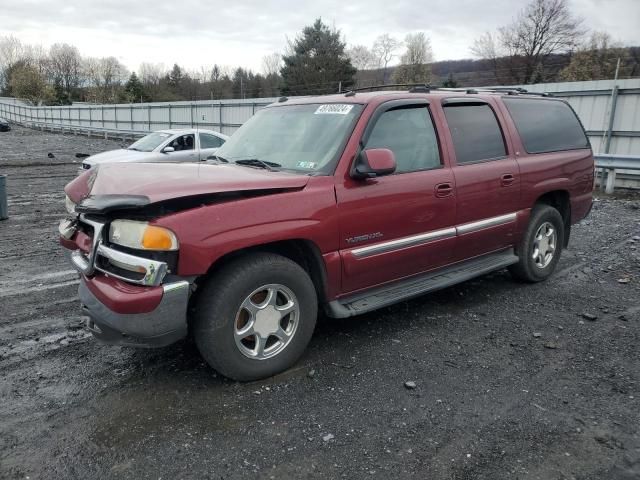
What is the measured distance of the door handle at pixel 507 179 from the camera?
4777 millimetres

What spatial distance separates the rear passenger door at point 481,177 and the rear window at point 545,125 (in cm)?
36

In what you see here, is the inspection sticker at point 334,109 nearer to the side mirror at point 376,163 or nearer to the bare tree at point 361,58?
the side mirror at point 376,163

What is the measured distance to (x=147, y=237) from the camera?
288 cm

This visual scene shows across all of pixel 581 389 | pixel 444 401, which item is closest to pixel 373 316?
pixel 444 401

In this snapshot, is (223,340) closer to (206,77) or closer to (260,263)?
(260,263)

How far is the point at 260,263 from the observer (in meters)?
3.24

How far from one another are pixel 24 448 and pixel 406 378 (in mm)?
2343

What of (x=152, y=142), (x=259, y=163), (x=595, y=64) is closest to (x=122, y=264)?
(x=259, y=163)

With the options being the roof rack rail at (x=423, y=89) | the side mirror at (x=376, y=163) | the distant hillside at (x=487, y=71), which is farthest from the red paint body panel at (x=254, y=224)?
the distant hillside at (x=487, y=71)

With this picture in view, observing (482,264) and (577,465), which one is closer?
(577,465)

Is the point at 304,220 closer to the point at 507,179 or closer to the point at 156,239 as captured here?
the point at 156,239

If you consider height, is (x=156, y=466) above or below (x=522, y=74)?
below

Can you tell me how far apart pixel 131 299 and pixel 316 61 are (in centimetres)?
4882

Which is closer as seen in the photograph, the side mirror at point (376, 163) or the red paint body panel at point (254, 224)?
the red paint body panel at point (254, 224)
